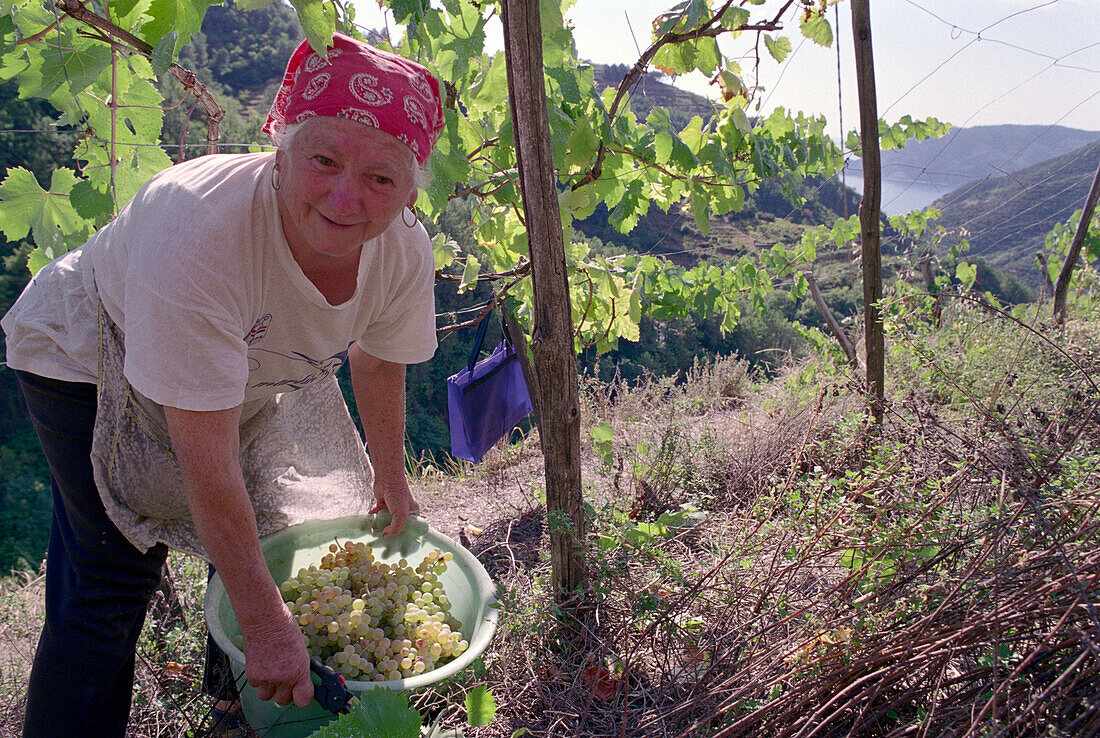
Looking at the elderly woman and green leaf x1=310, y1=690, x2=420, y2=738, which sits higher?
the elderly woman

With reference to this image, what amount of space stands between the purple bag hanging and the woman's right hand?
2187mm

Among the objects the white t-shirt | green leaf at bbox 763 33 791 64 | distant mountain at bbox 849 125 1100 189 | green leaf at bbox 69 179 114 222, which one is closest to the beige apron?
the white t-shirt

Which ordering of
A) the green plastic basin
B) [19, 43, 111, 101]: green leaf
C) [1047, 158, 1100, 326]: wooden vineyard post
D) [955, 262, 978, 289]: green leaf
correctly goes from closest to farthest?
the green plastic basin < [19, 43, 111, 101]: green leaf < [1047, 158, 1100, 326]: wooden vineyard post < [955, 262, 978, 289]: green leaf

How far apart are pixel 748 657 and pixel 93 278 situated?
161 cm

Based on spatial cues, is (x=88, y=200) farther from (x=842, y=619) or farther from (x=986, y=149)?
(x=986, y=149)

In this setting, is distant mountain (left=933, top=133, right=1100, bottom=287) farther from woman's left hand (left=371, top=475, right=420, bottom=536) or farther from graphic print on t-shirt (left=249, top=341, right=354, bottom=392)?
graphic print on t-shirt (left=249, top=341, right=354, bottom=392)

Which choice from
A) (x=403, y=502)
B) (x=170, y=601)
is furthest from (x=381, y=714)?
(x=170, y=601)

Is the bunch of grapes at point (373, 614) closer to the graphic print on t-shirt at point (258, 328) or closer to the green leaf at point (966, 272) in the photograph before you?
the graphic print on t-shirt at point (258, 328)

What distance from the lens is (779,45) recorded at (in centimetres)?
247

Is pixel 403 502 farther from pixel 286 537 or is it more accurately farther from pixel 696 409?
pixel 696 409

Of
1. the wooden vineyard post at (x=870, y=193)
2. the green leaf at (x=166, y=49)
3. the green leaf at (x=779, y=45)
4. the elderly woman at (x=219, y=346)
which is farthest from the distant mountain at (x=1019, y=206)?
the green leaf at (x=166, y=49)

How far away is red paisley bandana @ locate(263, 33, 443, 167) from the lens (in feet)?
3.90

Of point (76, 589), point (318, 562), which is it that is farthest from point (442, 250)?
point (76, 589)

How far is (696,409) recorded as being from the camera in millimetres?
5551
